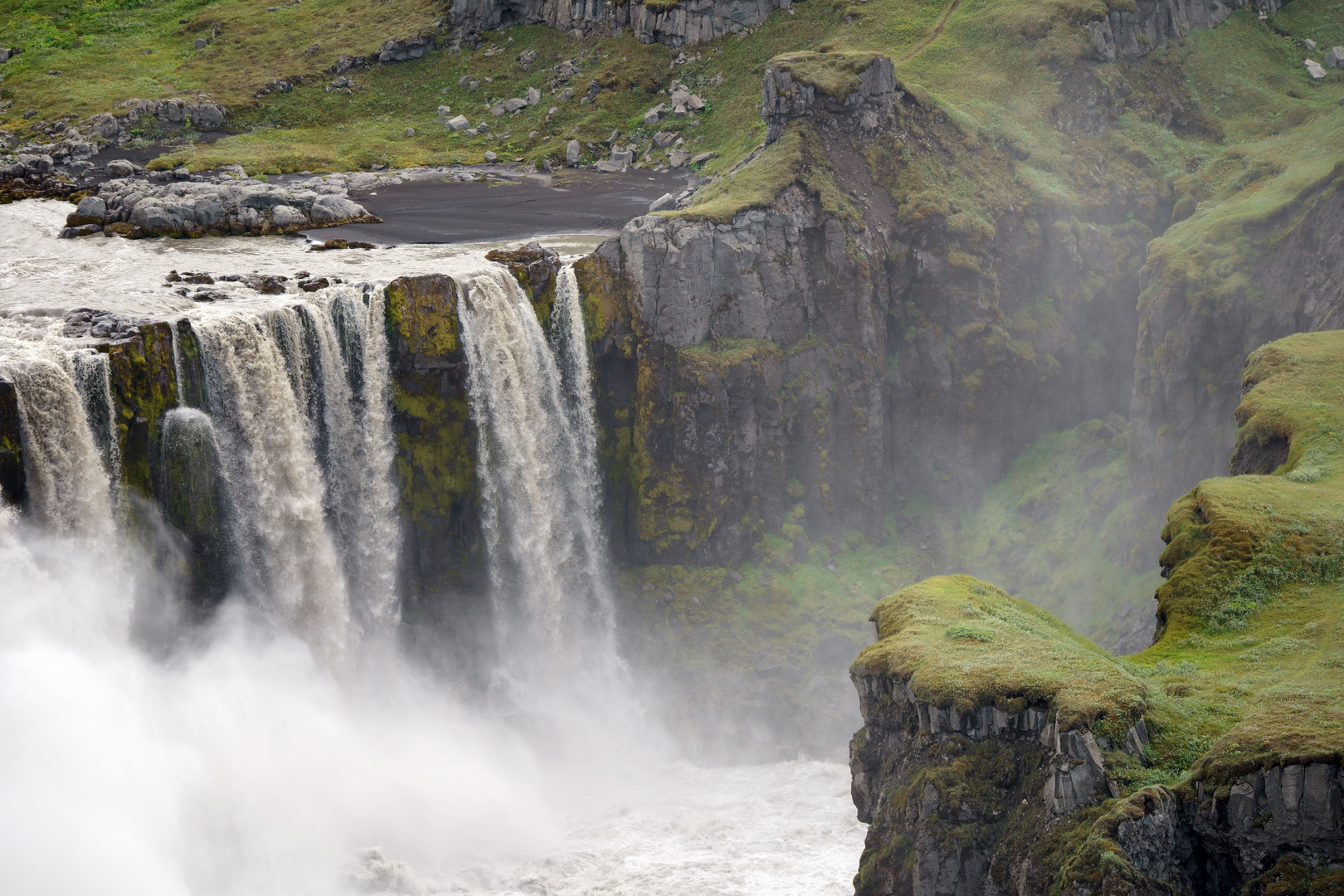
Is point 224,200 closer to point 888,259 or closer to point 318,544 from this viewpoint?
point 318,544

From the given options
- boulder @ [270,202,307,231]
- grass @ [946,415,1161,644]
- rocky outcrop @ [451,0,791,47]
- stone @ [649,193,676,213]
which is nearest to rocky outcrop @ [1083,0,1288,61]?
rocky outcrop @ [451,0,791,47]

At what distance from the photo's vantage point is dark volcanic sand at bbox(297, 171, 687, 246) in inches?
2549

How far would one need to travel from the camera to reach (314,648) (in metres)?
49.4

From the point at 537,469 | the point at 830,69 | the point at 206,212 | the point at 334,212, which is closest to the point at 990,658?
the point at 537,469

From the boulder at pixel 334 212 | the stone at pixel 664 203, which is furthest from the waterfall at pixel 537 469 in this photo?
the boulder at pixel 334 212

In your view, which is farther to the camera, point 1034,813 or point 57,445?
point 57,445

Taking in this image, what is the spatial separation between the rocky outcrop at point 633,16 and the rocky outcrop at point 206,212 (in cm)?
3671

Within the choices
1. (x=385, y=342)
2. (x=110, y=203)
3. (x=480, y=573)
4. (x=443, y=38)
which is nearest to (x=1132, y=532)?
(x=480, y=573)

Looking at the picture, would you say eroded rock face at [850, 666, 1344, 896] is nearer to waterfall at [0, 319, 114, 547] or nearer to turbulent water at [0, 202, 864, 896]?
turbulent water at [0, 202, 864, 896]

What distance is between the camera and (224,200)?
62562 millimetres

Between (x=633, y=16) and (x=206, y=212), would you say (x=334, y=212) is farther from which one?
(x=633, y=16)

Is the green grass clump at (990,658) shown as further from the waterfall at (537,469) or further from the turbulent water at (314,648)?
the waterfall at (537,469)

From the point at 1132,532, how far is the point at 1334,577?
24.5 metres

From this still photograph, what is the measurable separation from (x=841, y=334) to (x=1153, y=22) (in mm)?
38856
